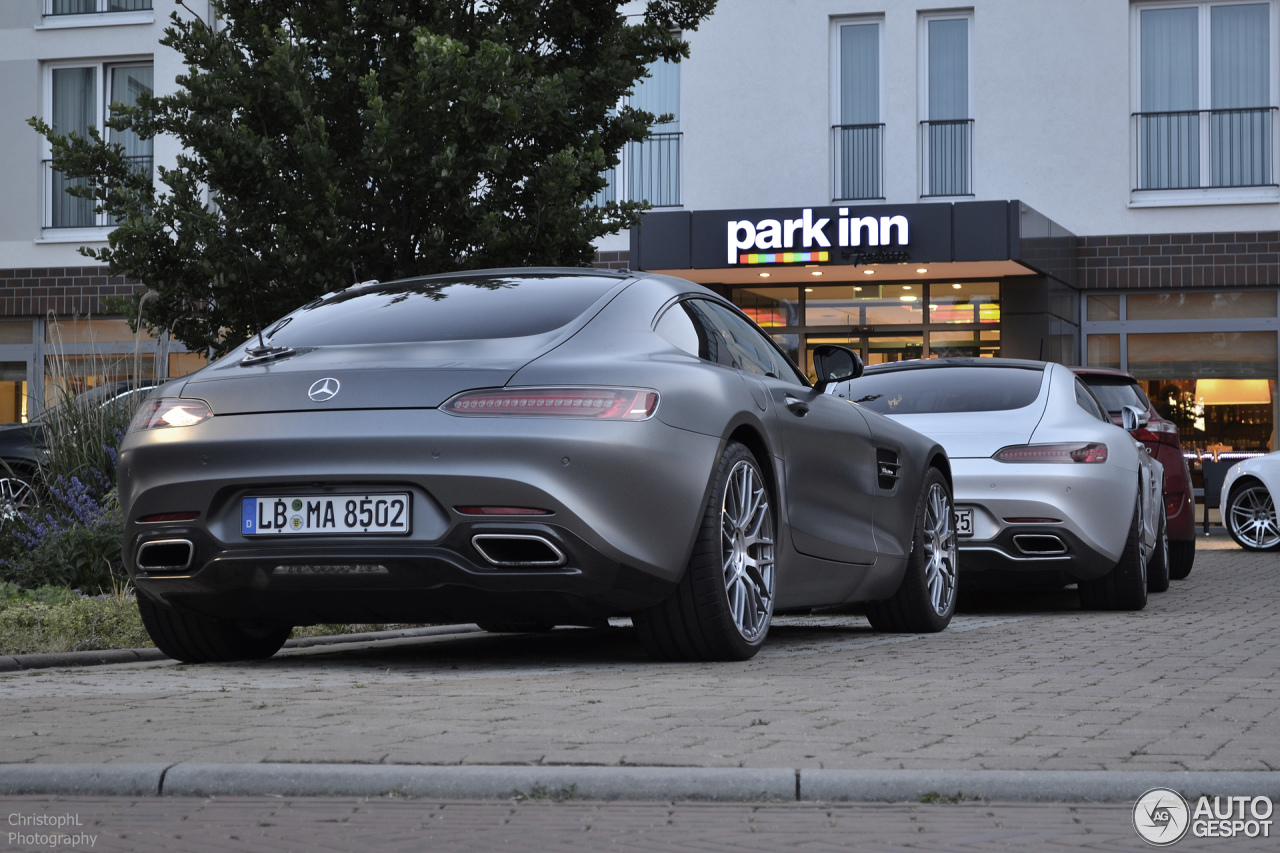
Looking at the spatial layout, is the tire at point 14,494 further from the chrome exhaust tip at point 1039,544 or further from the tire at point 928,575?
the chrome exhaust tip at point 1039,544

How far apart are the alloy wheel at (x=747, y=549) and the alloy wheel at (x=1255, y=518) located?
44.6 feet

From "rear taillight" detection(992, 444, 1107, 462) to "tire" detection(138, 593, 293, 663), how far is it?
13.9 feet

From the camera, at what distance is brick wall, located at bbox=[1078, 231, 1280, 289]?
23875mm

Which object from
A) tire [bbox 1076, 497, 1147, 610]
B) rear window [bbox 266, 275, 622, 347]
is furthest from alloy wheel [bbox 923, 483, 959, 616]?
rear window [bbox 266, 275, 622, 347]

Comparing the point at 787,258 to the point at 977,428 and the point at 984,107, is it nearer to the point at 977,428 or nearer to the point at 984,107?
the point at 984,107

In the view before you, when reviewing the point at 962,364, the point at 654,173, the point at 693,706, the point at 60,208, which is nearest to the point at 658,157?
the point at 654,173

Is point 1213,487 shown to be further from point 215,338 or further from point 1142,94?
point 215,338

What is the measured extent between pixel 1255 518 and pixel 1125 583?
10120 millimetres

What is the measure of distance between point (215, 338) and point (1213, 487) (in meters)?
14.5

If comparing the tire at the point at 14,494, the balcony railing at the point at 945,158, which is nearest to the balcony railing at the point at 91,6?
the balcony railing at the point at 945,158

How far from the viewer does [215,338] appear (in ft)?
37.5

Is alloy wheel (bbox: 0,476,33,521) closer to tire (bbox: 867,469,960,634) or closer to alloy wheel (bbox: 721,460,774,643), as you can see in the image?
tire (bbox: 867,469,960,634)

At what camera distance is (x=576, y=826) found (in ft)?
11.7

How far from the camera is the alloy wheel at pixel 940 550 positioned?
8203mm
